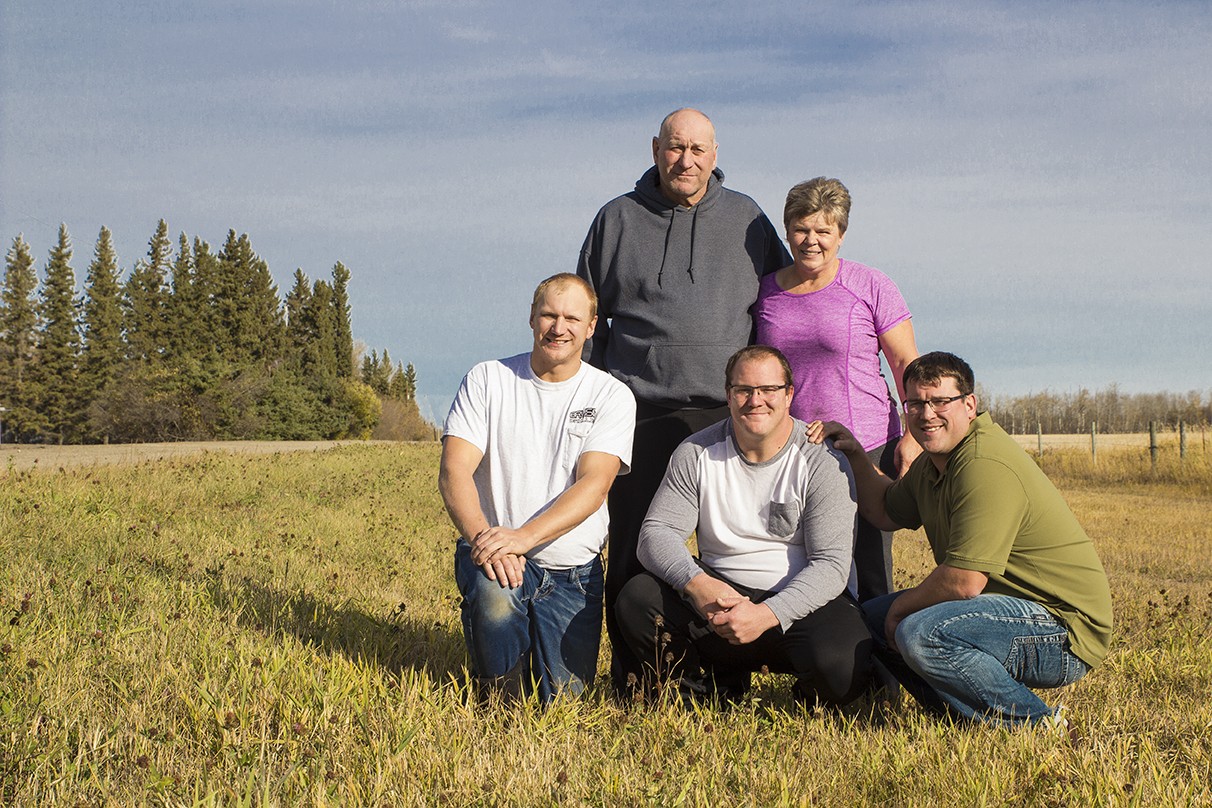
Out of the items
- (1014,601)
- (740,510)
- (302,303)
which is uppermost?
(302,303)

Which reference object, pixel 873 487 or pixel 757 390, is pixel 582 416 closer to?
pixel 757 390

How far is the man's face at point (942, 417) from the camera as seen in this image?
154 inches

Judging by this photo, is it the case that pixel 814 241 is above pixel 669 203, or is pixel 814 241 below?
below

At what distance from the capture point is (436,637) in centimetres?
523

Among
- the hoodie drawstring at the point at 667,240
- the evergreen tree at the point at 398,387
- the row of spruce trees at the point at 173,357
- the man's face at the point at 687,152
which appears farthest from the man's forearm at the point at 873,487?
the evergreen tree at the point at 398,387

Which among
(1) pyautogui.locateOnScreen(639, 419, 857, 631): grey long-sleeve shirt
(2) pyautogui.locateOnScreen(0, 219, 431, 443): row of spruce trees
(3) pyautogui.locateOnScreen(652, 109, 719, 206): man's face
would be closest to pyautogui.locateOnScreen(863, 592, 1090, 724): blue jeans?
(1) pyautogui.locateOnScreen(639, 419, 857, 631): grey long-sleeve shirt

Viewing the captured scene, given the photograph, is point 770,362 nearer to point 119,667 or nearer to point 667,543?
point 667,543

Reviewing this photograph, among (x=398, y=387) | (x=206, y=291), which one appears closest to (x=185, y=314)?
(x=206, y=291)

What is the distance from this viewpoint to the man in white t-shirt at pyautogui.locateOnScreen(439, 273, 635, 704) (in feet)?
13.2

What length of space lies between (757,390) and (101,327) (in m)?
57.8

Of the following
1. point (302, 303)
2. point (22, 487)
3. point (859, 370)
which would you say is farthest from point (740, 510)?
point (302, 303)

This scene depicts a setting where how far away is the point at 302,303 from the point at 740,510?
6048cm

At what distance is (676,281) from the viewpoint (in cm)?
469

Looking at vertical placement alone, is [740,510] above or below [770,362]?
below
